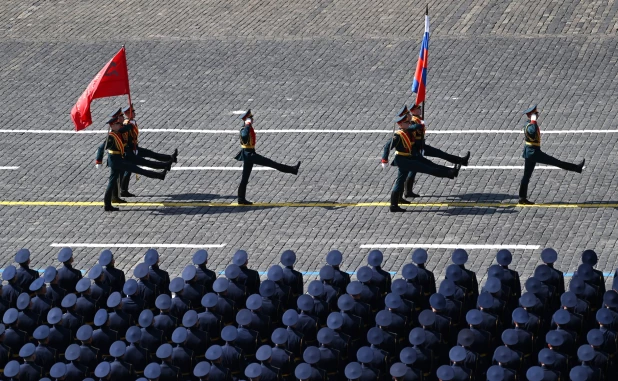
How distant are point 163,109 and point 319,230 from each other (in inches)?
260

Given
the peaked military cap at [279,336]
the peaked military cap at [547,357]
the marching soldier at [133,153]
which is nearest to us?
the peaked military cap at [547,357]

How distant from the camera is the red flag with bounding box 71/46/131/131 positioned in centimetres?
2127

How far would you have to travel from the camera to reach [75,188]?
22.3 meters

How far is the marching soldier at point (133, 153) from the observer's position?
21484 millimetres

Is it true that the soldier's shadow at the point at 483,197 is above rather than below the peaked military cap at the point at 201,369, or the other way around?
below

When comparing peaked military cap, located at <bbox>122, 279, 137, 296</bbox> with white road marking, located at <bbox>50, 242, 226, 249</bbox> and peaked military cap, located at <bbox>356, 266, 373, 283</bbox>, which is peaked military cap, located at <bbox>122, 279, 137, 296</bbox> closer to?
peaked military cap, located at <bbox>356, 266, 373, 283</bbox>

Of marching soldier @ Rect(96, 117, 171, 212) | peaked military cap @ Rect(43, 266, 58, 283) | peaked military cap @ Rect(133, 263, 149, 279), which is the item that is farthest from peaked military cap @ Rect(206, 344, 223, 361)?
marching soldier @ Rect(96, 117, 171, 212)

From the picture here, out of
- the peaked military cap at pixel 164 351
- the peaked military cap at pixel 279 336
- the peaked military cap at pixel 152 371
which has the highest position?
the peaked military cap at pixel 152 371

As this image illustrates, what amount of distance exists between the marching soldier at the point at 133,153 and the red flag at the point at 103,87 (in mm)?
394

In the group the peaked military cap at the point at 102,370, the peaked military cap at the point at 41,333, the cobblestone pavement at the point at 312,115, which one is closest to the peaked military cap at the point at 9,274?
the peaked military cap at the point at 41,333

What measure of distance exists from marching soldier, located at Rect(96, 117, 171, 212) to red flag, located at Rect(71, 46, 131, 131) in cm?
43

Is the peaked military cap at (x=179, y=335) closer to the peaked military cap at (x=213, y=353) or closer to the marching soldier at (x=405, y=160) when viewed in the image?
the peaked military cap at (x=213, y=353)

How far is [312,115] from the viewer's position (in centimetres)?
2523

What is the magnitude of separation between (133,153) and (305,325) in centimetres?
785
